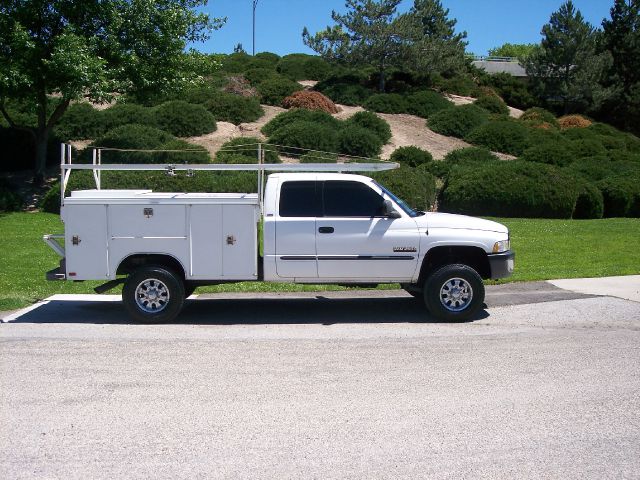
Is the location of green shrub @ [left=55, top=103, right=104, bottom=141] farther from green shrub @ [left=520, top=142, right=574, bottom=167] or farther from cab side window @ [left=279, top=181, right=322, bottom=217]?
cab side window @ [left=279, top=181, right=322, bottom=217]

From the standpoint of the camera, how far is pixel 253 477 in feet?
16.9

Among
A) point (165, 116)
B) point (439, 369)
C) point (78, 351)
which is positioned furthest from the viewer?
point (165, 116)

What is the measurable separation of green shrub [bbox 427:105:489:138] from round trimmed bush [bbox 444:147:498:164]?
16.2 ft

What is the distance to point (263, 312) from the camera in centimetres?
1134

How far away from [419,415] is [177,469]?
213cm

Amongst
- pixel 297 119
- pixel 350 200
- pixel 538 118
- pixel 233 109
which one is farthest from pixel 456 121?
pixel 350 200

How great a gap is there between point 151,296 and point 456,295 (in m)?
4.12

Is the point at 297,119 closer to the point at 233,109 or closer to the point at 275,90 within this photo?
the point at 233,109

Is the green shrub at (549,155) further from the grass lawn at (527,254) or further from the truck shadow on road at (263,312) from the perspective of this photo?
the truck shadow on road at (263,312)

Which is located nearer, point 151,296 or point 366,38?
point 151,296

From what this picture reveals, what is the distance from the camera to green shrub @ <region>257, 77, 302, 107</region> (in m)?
38.0

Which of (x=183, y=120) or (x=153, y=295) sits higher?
(x=183, y=120)

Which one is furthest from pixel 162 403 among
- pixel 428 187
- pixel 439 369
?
pixel 428 187

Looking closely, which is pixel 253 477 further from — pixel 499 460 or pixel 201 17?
pixel 201 17
